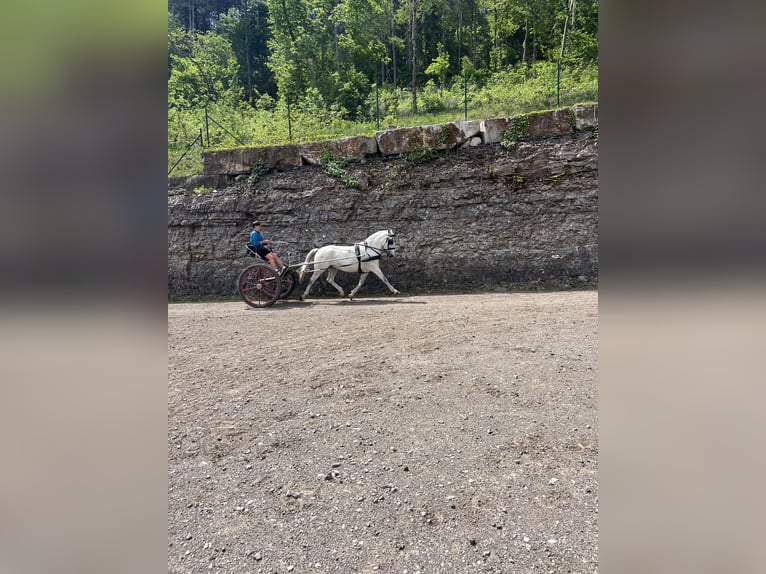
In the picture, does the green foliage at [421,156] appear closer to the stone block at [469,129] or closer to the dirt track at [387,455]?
the stone block at [469,129]

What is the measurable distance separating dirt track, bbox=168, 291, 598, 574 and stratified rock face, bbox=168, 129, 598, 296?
425 centimetres

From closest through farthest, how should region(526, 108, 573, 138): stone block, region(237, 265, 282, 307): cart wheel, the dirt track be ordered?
1. the dirt track
2. region(237, 265, 282, 307): cart wheel
3. region(526, 108, 573, 138): stone block

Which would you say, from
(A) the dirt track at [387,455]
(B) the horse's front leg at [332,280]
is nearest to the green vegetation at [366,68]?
(B) the horse's front leg at [332,280]

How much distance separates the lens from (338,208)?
9.21 metres

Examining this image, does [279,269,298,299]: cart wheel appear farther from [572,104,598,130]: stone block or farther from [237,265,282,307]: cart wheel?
[572,104,598,130]: stone block

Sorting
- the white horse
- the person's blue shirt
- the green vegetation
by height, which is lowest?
the white horse

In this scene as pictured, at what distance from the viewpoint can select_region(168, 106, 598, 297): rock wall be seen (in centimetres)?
829

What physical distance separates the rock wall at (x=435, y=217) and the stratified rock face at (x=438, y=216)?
0.02 metres

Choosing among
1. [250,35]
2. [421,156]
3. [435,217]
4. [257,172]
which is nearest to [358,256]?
[435,217]

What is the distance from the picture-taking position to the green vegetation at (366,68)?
444 inches

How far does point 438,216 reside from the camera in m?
8.83

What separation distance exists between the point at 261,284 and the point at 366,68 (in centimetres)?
2154

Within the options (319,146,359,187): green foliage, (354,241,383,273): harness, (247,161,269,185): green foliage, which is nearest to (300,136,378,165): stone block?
(319,146,359,187): green foliage
